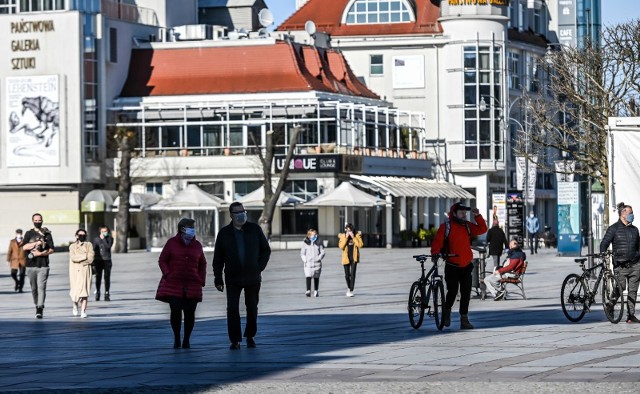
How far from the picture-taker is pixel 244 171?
83.6 meters

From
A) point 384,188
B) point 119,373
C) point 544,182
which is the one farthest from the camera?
point 544,182

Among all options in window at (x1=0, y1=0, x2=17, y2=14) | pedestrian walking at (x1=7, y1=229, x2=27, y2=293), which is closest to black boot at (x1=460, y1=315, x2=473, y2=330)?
pedestrian walking at (x1=7, y1=229, x2=27, y2=293)

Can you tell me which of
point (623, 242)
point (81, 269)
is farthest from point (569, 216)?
point (623, 242)

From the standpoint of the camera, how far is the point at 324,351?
63.5 ft

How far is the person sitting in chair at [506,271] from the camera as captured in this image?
31.4m

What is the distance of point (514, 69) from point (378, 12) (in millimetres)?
8937

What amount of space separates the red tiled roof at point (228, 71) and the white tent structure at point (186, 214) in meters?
7.65

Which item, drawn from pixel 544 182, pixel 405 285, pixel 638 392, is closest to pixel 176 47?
pixel 544 182

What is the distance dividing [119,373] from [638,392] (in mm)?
5390

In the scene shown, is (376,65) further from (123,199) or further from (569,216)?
(569,216)

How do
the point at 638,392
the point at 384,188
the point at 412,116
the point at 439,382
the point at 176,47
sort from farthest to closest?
1. the point at 412,116
2. the point at 176,47
3. the point at 384,188
4. the point at 439,382
5. the point at 638,392

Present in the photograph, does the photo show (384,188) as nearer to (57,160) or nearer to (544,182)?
(57,160)

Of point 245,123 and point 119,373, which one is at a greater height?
point 245,123

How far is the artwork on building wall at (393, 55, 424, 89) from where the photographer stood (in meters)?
99.9
